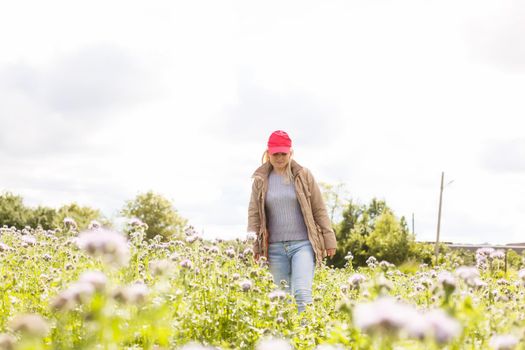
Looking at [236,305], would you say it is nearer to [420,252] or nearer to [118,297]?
[118,297]

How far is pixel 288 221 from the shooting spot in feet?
25.5

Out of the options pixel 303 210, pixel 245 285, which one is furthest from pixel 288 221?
pixel 245 285

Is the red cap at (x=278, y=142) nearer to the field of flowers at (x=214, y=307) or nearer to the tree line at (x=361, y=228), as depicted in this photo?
the field of flowers at (x=214, y=307)

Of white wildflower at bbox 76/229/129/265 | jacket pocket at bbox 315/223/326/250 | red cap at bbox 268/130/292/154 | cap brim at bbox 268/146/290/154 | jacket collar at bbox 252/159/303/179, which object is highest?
red cap at bbox 268/130/292/154

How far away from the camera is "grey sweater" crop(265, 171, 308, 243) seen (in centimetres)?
774

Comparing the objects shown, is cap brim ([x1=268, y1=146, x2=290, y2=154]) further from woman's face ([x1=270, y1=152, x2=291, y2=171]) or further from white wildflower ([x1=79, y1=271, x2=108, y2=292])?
white wildflower ([x1=79, y1=271, x2=108, y2=292])

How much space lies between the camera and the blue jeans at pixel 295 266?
7496 mm

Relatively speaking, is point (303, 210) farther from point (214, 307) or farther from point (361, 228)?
point (361, 228)

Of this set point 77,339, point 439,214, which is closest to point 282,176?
point 77,339

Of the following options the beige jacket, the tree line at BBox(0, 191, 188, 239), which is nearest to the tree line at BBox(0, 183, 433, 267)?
the tree line at BBox(0, 191, 188, 239)

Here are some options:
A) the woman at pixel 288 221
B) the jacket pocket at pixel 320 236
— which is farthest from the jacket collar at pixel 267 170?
the jacket pocket at pixel 320 236

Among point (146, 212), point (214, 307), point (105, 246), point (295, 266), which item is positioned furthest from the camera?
point (146, 212)

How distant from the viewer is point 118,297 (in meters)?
3.29

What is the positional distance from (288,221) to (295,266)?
57 centimetres
